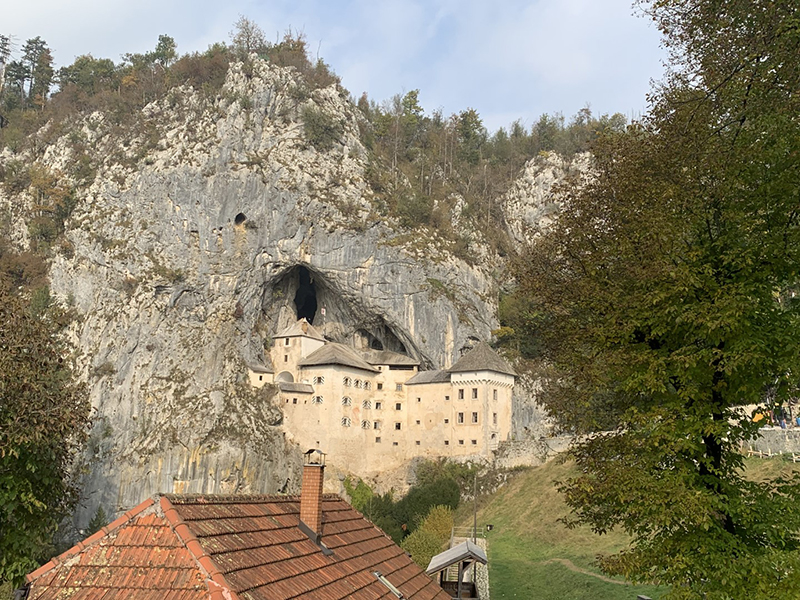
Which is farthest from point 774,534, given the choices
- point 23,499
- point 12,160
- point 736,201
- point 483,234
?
point 12,160

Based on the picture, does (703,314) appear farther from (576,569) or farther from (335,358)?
(335,358)

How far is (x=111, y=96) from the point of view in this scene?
73.2 meters

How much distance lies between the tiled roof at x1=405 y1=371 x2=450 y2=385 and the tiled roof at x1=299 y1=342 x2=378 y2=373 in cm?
373

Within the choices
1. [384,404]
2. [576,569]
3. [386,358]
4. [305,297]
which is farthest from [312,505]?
[305,297]

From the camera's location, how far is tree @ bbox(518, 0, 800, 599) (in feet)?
32.1

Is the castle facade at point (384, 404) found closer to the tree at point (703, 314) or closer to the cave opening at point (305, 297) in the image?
the cave opening at point (305, 297)

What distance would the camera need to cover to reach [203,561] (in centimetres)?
826

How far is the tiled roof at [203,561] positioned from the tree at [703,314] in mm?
4976

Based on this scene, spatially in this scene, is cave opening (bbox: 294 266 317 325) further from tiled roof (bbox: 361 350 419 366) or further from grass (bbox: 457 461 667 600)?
grass (bbox: 457 461 667 600)

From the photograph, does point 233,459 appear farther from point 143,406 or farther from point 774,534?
point 774,534

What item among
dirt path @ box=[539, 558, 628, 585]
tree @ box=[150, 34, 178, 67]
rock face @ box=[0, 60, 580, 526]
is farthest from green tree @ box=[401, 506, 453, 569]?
tree @ box=[150, 34, 178, 67]

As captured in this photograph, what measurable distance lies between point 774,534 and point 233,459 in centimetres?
4967

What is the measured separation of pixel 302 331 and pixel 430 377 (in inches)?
505

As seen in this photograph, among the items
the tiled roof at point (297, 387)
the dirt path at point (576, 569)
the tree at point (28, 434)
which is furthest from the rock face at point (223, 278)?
the tree at point (28, 434)
